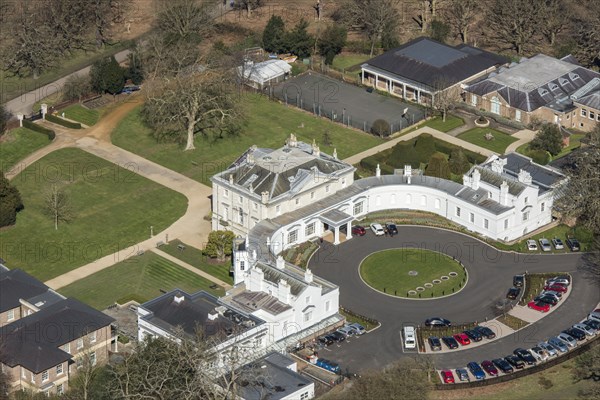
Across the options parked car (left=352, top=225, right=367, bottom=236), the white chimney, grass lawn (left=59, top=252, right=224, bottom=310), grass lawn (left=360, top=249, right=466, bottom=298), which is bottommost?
grass lawn (left=59, top=252, right=224, bottom=310)

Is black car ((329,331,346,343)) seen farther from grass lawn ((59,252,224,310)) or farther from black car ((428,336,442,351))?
grass lawn ((59,252,224,310))

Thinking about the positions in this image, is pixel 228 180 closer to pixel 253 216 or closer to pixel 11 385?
pixel 253 216

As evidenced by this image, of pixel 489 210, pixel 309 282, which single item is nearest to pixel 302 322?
pixel 309 282

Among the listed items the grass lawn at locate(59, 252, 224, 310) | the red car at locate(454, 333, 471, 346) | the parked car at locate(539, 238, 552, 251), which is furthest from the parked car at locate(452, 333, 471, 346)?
the grass lawn at locate(59, 252, 224, 310)

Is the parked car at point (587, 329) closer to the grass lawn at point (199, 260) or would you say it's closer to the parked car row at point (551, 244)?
the parked car row at point (551, 244)

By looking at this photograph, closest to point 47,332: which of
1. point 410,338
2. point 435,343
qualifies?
point 410,338
